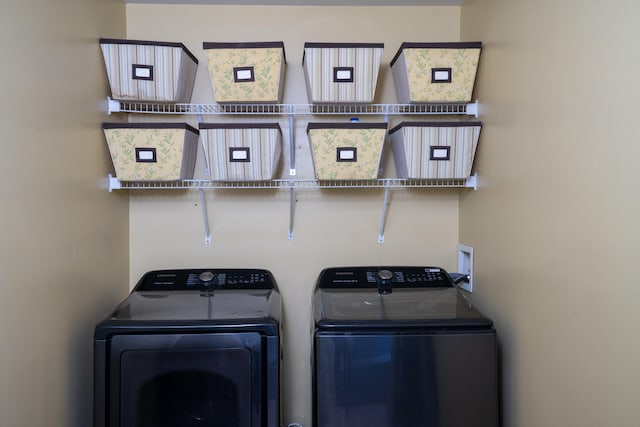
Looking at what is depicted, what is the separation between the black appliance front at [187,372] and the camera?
4.99 feet

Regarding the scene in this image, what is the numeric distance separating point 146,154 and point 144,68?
356mm

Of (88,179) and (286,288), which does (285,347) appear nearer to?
(286,288)

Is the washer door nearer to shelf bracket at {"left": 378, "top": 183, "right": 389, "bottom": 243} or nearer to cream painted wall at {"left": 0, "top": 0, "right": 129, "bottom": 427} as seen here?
shelf bracket at {"left": 378, "top": 183, "right": 389, "bottom": 243}

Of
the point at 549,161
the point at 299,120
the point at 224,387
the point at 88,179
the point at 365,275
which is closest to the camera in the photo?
the point at 549,161

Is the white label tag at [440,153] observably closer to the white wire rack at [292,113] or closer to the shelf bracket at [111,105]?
the white wire rack at [292,113]

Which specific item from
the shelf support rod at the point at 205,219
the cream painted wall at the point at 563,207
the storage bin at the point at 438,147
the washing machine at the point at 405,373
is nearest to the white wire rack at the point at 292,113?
the shelf support rod at the point at 205,219

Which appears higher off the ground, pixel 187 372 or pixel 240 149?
pixel 240 149

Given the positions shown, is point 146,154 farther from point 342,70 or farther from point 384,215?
point 384,215

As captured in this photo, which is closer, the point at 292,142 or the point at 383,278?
the point at 383,278

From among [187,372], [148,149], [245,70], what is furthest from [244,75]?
[187,372]

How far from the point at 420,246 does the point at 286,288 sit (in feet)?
2.30

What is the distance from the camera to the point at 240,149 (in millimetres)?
1915

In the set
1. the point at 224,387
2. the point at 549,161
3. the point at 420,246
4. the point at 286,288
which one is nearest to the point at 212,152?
the point at 286,288

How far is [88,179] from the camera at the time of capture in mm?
1801
